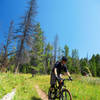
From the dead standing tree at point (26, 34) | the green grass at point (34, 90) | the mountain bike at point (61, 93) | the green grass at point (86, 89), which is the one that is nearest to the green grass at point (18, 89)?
the green grass at point (34, 90)

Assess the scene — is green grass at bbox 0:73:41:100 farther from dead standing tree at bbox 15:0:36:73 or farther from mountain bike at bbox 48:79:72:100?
dead standing tree at bbox 15:0:36:73

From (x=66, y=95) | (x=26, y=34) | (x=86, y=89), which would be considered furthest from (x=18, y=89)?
(x=26, y=34)

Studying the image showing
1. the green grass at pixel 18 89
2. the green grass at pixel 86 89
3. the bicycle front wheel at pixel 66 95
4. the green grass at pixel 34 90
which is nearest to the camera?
the bicycle front wheel at pixel 66 95

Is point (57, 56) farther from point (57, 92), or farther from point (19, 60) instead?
point (57, 92)

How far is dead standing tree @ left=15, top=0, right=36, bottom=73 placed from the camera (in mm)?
15555

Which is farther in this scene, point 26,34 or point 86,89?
point 26,34

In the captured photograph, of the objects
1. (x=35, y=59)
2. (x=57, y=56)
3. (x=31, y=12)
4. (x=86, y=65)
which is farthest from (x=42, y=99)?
(x=57, y=56)

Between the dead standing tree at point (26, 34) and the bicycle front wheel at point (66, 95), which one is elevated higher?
the dead standing tree at point (26, 34)

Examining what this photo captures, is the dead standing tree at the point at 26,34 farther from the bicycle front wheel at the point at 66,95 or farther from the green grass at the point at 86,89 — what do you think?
the bicycle front wheel at the point at 66,95

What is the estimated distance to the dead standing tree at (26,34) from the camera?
51.0 ft

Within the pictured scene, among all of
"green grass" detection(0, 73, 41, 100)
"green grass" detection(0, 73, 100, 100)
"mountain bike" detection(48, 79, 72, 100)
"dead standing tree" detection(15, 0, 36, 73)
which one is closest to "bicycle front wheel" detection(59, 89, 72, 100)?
"mountain bike" detection(48, 79, 72, 100)

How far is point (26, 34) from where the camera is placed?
1608cm

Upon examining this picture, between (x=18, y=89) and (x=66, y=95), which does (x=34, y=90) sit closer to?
(x=18, y=89)

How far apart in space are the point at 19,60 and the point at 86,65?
13.3 metres
